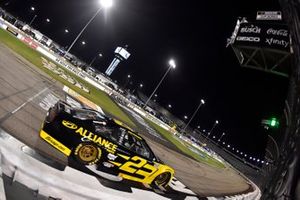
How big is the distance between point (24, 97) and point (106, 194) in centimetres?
709

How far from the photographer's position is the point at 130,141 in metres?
9.19

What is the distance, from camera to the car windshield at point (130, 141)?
8.90m

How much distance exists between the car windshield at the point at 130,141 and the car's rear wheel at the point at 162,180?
86 centimetres

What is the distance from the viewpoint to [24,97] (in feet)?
40.0

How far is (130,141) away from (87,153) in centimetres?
152

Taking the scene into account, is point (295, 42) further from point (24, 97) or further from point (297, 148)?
point (24, 97)

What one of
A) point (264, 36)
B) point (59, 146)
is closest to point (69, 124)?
point (59, 146)

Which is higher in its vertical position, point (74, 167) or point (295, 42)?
point (295, 42)

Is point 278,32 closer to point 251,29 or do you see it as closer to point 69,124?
point 251,29

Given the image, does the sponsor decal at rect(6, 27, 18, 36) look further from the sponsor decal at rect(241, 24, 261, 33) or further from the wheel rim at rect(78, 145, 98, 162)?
the sponsor decal at rect(241, 24, 261, 33)

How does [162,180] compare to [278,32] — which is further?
[162,180]

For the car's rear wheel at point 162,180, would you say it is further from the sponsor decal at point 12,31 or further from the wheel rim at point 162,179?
the sponsor decal at point 12,31

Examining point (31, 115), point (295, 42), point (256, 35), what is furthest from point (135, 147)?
point (295, 42)

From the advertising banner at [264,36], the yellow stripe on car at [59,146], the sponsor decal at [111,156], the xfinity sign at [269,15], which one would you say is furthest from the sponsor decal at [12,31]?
the xfinity sign at [269,15]
